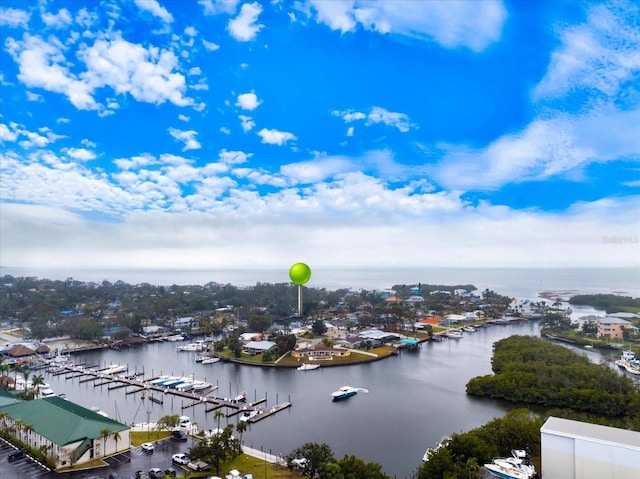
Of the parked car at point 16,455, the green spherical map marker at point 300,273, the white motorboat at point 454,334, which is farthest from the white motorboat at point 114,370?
the white motorboat at point 454,334

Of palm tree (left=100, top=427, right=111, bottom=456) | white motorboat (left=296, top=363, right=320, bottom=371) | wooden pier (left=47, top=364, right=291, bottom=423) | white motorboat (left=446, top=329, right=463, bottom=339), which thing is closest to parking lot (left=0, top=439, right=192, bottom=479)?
palm tree (left=100, top=427, right=111, bottom=456)

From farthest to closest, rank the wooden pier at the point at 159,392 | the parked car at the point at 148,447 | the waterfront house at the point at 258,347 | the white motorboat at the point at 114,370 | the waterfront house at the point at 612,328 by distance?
Result: the waterfront house at the point at 612,328, the waterfront house at the point at 258,347, the white motorboat at the point at 114,370, the wooden pier at the point at 159,392, the parked car at the point at 148,447

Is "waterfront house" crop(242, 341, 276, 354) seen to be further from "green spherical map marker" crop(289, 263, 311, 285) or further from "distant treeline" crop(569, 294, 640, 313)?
"distant treeline" crop(569, 294, 640, 313)

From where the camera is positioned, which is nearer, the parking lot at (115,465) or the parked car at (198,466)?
the parking lot at (115,465)

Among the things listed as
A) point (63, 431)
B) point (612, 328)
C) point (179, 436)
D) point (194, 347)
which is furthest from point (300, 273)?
point (612, 328)

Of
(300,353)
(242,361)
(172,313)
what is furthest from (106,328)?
(300,353)

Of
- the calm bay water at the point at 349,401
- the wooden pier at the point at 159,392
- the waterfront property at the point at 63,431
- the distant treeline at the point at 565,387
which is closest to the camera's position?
the waterfront property at the point at 63,431

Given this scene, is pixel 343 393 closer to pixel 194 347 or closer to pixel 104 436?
pixel 104 436

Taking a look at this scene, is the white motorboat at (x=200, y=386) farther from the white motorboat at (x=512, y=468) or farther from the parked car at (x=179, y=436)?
the white motorboat at (x=512, y=468)
